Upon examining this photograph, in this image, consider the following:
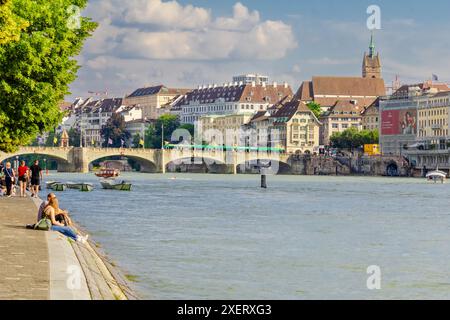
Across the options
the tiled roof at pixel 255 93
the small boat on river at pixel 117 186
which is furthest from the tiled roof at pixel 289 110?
the small boat on river at pixel 117 186

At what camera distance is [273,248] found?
1005 inches

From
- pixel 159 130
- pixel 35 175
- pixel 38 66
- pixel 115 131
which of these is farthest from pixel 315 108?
pixel 38 66

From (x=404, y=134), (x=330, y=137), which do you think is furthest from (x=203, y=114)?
(x=404, y=134)

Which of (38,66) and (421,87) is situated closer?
(38,66)

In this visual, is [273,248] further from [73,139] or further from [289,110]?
[73,139]

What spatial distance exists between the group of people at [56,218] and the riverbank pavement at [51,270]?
1.07 ft

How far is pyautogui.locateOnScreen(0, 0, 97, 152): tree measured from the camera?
29547 millimetres

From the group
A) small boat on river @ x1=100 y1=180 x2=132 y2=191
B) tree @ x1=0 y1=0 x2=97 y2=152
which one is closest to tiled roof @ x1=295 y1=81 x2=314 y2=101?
small boat on river @ x1=100 y1=180 x2=132 y2=191

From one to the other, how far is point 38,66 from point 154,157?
9333 cm

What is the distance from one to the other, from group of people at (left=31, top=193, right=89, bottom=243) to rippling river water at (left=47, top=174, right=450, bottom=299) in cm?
111

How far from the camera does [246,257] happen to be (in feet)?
75.6

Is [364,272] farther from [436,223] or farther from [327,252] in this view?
[436,223]

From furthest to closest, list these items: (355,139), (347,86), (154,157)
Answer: (347,86), (355,139), (154,157)

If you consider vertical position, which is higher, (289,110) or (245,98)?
(245,98)
